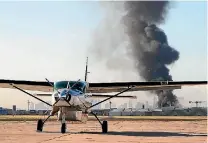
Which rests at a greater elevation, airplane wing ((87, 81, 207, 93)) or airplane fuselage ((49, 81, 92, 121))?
airplane wing ((87, 81, 207, 93))

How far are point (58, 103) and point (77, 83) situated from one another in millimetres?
2261

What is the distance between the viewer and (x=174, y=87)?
24.5 meters

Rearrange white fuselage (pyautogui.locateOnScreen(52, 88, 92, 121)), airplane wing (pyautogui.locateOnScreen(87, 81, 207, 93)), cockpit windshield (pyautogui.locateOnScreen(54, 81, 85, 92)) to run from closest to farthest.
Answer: white fuselage (pyautogui.locateOnScreen(52, 88, 92, 121)), cockpit windshield (pyautogui.locateOnScreen(54, 81, 85, 92)), airplane wing (pyautogui.locateOnScreen(87, 81, 207, 93))

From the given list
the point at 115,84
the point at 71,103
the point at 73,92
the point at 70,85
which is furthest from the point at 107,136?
the point at 115,84

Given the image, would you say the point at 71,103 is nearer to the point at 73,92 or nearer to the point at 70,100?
the point at 70,100

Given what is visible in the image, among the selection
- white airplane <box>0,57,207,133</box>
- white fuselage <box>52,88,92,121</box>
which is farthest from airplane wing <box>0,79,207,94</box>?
white fuselage <box>52,88,92,121</box>

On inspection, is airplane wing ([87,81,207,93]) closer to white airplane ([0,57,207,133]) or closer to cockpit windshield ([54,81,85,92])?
white airplane ([0,57,207,133])

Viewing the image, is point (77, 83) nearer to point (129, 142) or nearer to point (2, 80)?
point (2, 80)

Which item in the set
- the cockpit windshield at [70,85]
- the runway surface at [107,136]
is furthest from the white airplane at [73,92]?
the runway surface at [107,136]

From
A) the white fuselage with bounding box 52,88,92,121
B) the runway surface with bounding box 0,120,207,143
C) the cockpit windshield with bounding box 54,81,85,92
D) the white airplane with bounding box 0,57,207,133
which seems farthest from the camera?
the cockpit windshield with bounding box 54,81,85,92

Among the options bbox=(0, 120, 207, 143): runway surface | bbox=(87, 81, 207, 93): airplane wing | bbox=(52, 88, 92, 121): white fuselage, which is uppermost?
bbox=(87, 81, 207, 93): airplane wing

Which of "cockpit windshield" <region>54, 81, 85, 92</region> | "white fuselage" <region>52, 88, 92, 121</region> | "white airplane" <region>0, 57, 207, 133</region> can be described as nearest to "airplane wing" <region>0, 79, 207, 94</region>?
"white airplane" <region>0, 57, 207, 133</region>

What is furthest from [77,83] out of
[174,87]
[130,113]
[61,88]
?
[130,113]

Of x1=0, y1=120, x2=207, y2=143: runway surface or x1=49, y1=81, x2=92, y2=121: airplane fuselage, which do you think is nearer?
x1=0, y1=120, x2=207, y2=143: runway surface
